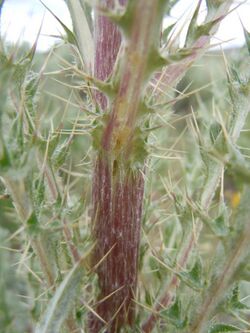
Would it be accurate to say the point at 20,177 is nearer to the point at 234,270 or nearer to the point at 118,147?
the point at 118,147

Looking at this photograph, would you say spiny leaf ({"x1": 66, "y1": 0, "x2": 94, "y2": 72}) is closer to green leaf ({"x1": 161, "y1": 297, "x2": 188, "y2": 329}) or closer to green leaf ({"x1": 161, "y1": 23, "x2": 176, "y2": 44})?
green leaf ({"x1": 161, "y1": 23, "x2": 176, "y2": 44})

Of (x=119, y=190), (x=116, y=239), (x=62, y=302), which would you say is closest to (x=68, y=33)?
(x=119, y=190)

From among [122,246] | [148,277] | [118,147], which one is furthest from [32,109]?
[148,277]

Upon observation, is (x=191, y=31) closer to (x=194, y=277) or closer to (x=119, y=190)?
(x=119, y=190)

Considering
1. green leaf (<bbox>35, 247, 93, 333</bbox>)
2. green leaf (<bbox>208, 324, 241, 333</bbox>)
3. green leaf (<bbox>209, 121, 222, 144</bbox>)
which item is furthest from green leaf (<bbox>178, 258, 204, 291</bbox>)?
green leaf (<bbox>209, 121, 222, 144</bbox>)

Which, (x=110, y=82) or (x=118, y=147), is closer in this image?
(x=110, y=82)

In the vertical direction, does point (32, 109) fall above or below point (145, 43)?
below

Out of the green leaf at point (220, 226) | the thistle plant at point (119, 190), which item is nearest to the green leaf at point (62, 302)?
the thistle plant at point (119, 190)

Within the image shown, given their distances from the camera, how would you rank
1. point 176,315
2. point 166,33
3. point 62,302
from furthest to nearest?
1. point 166,33
2. point 176,315
3. point 62,302
